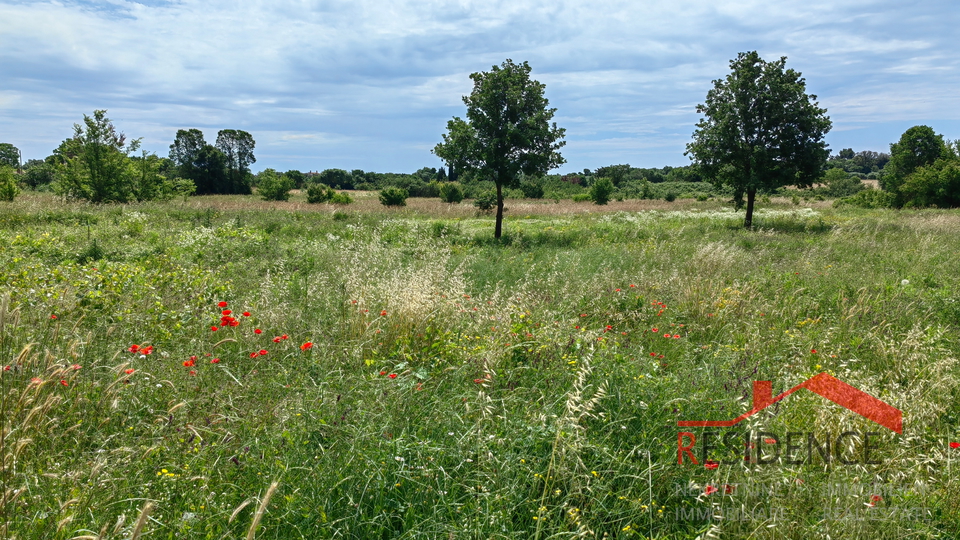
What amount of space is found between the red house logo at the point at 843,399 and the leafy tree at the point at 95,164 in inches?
1131

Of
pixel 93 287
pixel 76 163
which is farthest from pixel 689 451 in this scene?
pixel 76 163

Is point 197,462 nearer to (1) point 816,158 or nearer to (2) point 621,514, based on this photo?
(2) point 621,514

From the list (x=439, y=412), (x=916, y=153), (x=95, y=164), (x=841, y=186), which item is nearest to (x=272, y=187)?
(x=95, y=164)

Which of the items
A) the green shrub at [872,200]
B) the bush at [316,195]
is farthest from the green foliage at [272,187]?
the green shrub at [872,200]

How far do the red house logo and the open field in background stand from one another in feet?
0.28

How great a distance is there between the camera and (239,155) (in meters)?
65.8

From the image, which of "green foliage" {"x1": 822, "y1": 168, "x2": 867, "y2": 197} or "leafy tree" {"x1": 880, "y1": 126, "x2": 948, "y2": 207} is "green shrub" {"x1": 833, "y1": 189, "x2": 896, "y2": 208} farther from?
"green foliage" {"x1": 822, "y1": 168, "x2": 867, "y2": 197}

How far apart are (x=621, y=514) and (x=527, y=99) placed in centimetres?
1527

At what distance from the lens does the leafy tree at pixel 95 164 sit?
23.6m

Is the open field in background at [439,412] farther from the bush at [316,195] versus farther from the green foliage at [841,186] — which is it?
Answer: the green foliage at [841,186]

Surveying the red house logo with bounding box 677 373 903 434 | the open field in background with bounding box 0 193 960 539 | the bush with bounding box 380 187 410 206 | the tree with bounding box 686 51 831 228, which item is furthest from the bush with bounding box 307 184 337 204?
the red house logo with bounding box 677 373 903 434

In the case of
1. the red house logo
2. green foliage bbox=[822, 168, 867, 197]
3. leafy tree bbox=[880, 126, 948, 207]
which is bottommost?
the red house logo

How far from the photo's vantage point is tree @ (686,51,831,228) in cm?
1967

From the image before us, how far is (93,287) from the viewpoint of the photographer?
18.9ft
